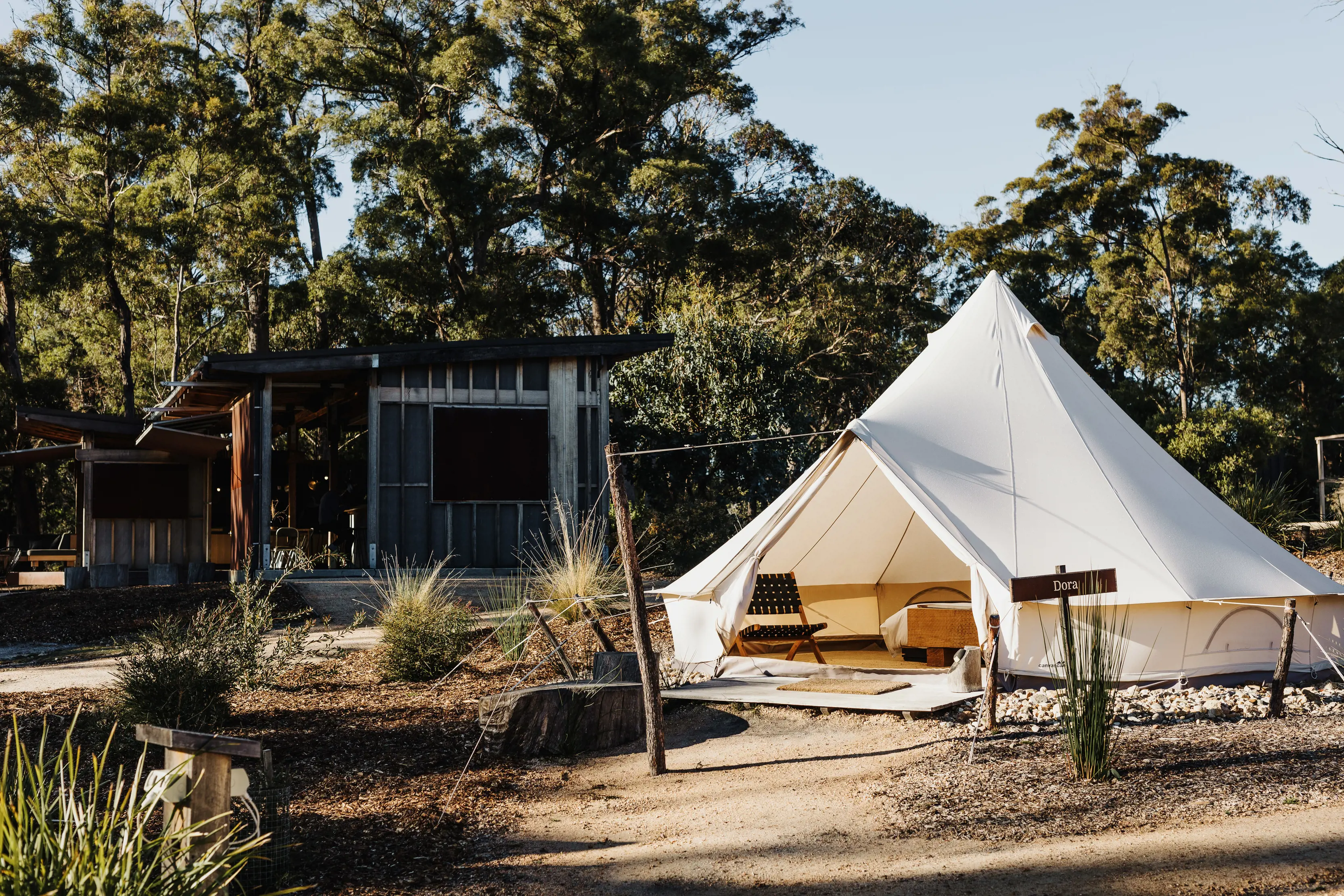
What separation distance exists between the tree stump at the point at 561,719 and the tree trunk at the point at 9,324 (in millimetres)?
20201

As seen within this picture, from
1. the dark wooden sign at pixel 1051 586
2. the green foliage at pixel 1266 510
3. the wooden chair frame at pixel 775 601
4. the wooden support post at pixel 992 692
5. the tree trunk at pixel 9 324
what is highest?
the tree trunk at pixel 9 324

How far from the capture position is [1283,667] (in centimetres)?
660

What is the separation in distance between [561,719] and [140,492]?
13291mm

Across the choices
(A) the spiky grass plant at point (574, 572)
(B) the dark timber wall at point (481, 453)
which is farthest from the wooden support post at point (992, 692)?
(B) the dark timber wall at point (481, 453)

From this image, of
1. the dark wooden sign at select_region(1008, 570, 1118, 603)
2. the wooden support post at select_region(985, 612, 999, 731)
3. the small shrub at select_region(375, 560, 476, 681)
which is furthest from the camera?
the small shrub at select_region(375, 560, 476, 681)

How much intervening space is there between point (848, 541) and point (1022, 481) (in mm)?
2616

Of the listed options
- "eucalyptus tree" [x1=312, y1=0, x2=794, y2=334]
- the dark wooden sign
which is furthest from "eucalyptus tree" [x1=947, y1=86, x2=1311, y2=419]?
the dark wooden sign

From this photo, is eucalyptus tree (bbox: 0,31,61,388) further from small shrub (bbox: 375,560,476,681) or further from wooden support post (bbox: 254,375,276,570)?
small shrub (bbox: 375,560,476,681)

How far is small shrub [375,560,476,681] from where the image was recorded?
8.71 metres

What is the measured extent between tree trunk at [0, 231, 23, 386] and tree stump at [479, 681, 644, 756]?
795 inches

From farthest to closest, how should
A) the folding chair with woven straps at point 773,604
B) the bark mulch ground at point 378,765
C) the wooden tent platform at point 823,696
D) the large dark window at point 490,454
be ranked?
the large dark window at point 490,454, the folding chair with woven straps at point 773,604, the wooden tent platform at point 823,696, the bark mulch ground at point 378,765

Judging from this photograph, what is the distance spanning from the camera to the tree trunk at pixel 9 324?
2284cm

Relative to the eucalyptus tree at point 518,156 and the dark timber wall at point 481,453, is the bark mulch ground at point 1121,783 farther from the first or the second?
the eucalyptus tree at point 518,156

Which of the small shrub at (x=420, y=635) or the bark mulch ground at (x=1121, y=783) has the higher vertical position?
the small shrub at (x=420, y=635)
